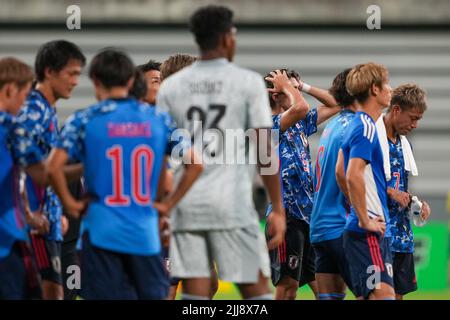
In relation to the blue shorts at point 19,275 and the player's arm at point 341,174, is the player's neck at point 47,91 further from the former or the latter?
the player's arm at point 341,174

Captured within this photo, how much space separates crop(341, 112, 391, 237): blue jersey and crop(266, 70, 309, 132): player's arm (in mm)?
1051

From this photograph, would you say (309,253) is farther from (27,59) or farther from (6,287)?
(27,59)

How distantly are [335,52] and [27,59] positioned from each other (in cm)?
572

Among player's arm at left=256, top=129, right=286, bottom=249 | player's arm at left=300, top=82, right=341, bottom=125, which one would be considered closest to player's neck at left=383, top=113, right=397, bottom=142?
player's arm at left=300, top=82, right=341, bottom=125

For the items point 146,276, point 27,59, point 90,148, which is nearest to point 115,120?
point 90,148

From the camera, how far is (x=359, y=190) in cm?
752

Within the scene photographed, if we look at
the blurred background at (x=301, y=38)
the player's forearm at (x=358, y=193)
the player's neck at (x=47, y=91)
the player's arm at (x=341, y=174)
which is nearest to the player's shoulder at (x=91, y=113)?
the player's neck at (x=47, y=91)

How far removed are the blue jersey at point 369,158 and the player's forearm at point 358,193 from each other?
150mm

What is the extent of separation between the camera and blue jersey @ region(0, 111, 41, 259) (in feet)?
20.6

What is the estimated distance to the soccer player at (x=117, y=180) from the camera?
6.03 metres

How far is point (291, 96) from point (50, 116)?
232 cm

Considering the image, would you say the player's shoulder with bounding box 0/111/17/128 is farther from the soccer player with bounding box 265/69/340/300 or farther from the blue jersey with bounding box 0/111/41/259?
the soccer player with bounding box 265/69/340/300

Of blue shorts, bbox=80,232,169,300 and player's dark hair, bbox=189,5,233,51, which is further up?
player's dark hair, bbox=189,5,233,51

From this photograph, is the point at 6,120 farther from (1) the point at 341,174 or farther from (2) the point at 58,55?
(1) the point at 341,174
